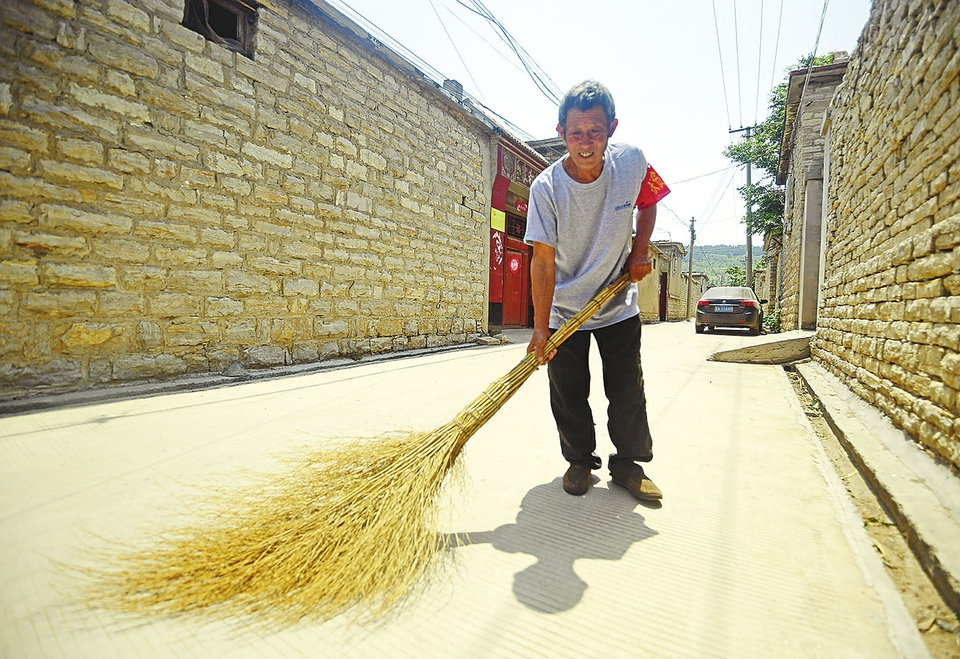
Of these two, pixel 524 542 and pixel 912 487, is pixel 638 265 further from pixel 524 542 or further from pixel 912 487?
pixel 912 487

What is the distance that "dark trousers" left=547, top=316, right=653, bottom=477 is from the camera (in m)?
1.85

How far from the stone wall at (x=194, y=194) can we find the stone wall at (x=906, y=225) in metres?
4.82

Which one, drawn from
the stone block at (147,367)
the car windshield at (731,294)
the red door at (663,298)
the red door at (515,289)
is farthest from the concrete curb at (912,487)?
the red door at (663,298)

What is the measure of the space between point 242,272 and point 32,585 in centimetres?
340

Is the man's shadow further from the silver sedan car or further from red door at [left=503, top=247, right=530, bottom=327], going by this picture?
the silver sedan car

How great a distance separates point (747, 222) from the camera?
14.9m

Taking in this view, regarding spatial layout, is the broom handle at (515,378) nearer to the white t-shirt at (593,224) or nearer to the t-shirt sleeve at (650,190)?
the white t-shirt at (593,224)

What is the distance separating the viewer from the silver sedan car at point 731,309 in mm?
11156

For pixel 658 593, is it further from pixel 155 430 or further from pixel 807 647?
pixel 155 430

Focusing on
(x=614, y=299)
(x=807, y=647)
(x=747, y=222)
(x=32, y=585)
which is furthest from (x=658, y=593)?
(x=747, y=222)

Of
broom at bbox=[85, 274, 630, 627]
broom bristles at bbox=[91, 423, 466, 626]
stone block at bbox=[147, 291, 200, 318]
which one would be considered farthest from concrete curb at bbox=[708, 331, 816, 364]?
stone block at bbox=[147, 291, 200, 318]

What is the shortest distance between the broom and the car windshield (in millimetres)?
12069

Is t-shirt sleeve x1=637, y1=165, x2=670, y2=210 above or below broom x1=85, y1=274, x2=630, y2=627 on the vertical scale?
above

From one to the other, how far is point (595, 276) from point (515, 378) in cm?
56
